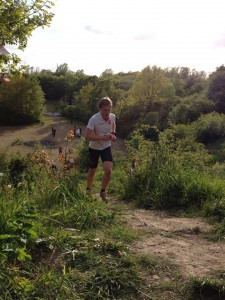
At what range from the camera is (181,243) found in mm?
4129

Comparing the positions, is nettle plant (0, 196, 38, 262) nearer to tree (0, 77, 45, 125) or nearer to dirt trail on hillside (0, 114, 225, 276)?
dirt trail on hillside (0, 114, 225, 276)

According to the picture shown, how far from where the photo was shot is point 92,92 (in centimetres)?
5469

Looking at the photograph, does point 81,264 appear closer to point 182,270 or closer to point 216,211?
point 182,270

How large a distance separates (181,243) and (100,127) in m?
2.60

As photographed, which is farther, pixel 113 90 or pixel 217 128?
pixel 113 90

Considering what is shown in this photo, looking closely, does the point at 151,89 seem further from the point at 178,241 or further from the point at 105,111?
the point at 178,241

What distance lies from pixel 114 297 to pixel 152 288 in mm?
349

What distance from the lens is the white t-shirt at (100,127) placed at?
611cm

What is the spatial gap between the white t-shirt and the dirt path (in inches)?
54.9

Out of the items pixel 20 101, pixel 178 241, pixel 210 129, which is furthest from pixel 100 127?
pixel 20 101

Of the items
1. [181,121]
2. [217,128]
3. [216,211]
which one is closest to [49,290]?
[216,211]

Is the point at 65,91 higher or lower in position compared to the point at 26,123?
higher

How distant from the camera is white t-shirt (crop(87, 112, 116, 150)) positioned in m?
6.11

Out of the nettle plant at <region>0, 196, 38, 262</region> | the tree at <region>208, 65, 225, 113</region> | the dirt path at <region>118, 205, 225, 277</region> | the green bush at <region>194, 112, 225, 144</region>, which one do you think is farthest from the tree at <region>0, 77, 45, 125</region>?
the nettle plant at <region>0, 196, 38, 262</region>
